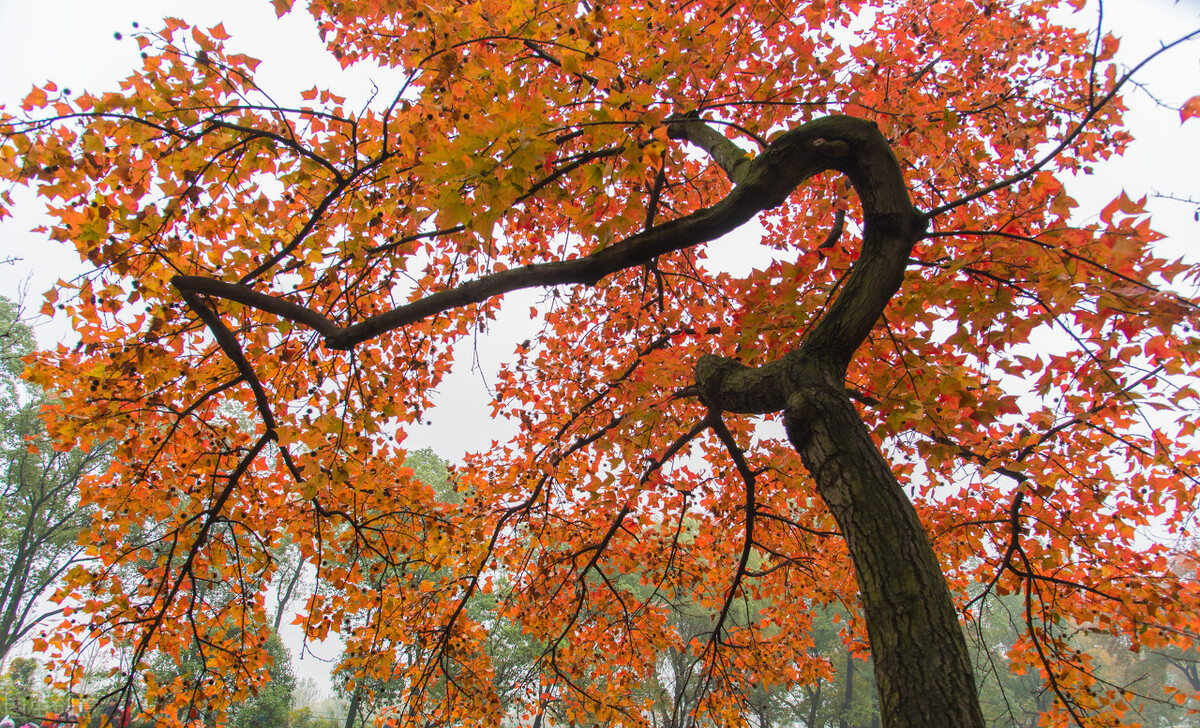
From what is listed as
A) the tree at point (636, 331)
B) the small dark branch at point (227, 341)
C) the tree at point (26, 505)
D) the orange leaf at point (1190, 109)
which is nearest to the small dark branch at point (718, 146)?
the tree at point (636, 331)

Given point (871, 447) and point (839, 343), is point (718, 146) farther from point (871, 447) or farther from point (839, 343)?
point (871, 447)

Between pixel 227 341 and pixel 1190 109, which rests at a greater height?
pixel 1190 109

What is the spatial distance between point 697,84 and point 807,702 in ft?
117

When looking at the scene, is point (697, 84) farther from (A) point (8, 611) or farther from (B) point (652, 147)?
(A) point (8, 611)

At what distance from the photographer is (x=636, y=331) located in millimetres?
5824

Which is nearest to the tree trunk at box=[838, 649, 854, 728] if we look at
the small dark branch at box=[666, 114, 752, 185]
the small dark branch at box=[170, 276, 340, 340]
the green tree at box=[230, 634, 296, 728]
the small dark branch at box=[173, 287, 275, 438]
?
the green tree at box=[230, 634, 296, 728]

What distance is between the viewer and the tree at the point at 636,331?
2.12 m

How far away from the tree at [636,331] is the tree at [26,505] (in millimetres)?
18538

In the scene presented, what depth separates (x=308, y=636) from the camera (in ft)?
12.4

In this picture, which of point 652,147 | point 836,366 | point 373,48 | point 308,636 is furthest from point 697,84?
point 308,636

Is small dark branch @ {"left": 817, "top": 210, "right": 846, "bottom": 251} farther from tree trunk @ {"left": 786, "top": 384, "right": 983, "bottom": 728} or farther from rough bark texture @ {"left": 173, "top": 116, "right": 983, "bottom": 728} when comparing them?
tree trunk @ {"left": 786, "top": 384, "right": 983, "bottom": 728}

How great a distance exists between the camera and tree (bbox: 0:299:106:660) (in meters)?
15.9

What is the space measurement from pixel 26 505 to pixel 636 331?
2360 cm

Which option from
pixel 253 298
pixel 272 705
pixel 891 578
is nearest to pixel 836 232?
pixel 891 578
